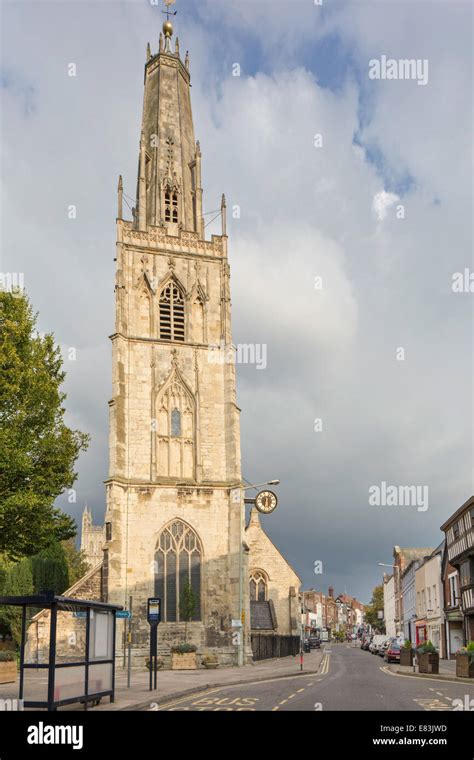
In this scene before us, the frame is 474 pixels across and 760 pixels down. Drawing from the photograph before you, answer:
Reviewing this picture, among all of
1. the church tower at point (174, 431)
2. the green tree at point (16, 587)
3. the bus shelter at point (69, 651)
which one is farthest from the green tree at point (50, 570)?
the bus shelter at point (69, 651)

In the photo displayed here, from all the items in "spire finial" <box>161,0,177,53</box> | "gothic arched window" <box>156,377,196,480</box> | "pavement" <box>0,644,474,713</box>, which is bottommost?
"pavement" <box>0,644,474,713</box>

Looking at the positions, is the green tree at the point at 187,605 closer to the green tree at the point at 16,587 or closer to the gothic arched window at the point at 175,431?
the gothic arched window at the point at 175,431

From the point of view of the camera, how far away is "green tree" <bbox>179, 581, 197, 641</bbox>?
38.3 m

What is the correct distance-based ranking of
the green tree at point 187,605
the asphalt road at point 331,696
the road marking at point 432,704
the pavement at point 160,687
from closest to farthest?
the road marking at point 432,704, the asphalt road at point 331,696, the pavement at point 160,687, the green tree at point 187,605

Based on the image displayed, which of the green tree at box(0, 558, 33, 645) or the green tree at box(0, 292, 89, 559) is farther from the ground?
the green tree at box(0, 292, 89, 559)

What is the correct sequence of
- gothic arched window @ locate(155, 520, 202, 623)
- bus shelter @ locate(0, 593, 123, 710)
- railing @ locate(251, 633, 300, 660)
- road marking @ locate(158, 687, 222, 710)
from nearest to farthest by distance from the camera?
1. bus shelter @ locate(0, 593, 123, 710)
2. road marking @ locate(158, 687, 222, 710)
3. gothic arched window @ locate(155, 520, 202, 623)
4. railing @ locate(251, 633, 300, 660)

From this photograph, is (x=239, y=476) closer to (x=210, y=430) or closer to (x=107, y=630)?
(x=210, y=430)

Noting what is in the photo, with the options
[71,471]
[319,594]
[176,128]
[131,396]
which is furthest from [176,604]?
[319,594]

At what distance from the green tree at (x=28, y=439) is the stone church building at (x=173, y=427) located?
11649mm

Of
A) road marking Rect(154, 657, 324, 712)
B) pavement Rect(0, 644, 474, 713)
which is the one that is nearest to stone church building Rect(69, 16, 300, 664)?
Result: road marking Rect(154, 657, 324, 712)

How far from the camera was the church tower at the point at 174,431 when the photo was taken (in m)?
38.5

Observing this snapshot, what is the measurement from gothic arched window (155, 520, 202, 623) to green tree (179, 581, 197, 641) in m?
0.06

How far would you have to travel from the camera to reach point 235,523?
40.1 meters

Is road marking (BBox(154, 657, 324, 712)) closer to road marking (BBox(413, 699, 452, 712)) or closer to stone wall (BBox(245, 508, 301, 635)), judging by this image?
road marking (BBox(413, 699, 452, 712))
